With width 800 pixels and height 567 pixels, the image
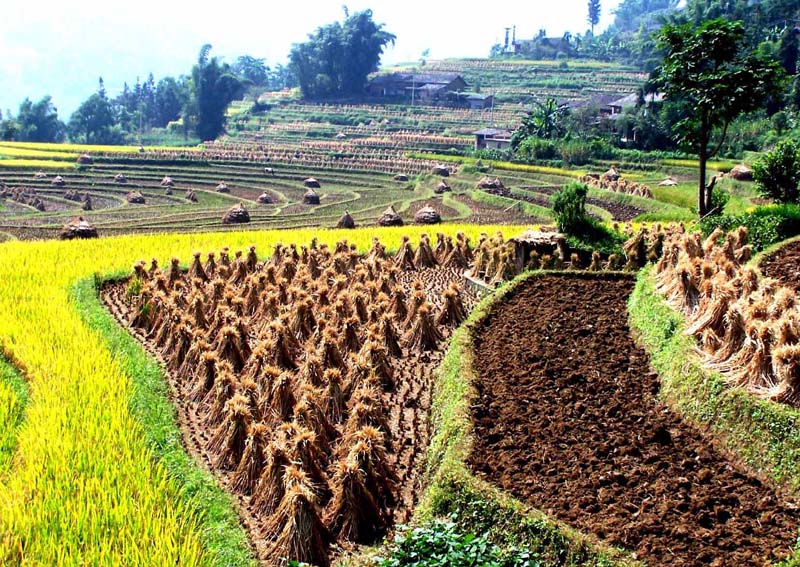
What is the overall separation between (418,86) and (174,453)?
7574cm

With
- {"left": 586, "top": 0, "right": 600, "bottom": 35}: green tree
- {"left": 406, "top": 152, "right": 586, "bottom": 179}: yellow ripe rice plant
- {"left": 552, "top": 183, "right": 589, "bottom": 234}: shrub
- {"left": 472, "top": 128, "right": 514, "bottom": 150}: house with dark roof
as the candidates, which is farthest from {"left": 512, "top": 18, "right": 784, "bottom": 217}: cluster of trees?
{"left": 586, "top": 0, "right": 600, "bottom": 35}: green tree

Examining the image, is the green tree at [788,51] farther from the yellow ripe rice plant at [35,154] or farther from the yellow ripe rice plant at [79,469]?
the yellow ripe rice plant at [79,469]

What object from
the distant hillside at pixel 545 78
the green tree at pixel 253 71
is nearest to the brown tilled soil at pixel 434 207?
the distant hillside at pixel 545 78

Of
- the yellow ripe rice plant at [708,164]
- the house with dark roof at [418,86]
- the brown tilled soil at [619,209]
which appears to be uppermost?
the house with dark roof at [418,86]

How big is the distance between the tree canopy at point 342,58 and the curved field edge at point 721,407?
76.4 metres

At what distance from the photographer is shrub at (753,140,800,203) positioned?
66.0 feet

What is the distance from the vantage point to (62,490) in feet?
23.7

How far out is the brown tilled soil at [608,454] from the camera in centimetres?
606

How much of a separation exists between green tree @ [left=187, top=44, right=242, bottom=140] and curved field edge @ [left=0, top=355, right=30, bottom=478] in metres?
66.0

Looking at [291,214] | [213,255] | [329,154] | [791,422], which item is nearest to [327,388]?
[791,422]

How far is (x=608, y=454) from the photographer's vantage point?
24.6 ft

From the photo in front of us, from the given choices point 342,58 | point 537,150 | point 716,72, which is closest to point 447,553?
point 716,72

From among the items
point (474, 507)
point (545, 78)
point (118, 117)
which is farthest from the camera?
point (545, 78)

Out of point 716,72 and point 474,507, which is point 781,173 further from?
point 474,507
